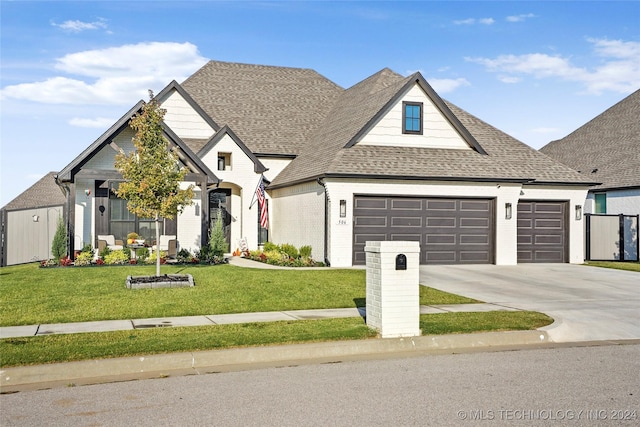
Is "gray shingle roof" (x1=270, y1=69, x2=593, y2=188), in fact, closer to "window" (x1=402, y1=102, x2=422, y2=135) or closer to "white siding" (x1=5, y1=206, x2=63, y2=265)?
"window" (x1=402, y1=102, x2=422, y2=135)

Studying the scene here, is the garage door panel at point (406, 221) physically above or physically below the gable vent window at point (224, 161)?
below

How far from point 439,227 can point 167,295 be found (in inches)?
480

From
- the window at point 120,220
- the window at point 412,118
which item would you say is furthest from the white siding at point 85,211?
the window at point 412,118

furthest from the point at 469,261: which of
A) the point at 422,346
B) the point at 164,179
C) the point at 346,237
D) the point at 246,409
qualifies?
the point at 246,409

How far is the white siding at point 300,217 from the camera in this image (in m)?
23.5

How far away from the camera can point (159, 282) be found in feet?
49.8

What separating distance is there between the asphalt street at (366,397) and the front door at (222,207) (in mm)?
20464

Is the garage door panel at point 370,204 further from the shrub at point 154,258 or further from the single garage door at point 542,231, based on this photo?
the shrub at point 154,258

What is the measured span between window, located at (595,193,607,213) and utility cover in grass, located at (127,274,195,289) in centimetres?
2399

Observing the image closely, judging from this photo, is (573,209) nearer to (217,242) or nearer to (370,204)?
(370,204)

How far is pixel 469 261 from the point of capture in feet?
77.6

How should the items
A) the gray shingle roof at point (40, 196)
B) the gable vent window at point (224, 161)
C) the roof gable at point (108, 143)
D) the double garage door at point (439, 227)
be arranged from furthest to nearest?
1. the gray shingle roof at point (40, 196)
2. the gable vent window at point (224, 161)
3. the double garage door at point (439, 227)
4. the roof gable at point (108, 143)

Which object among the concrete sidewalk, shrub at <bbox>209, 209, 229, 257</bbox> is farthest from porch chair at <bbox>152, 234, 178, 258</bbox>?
the concrete sidewalk

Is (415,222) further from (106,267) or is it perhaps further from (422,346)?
(422,346)
